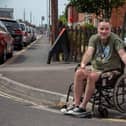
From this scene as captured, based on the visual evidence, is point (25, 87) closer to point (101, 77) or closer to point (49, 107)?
point (49, 107)

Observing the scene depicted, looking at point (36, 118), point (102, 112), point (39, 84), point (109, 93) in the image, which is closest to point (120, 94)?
point (109, 93)

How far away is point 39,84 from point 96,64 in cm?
324

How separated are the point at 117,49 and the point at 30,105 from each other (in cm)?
201

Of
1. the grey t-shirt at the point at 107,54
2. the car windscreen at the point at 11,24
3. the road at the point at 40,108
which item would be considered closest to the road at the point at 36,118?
the road at the point at 40,108

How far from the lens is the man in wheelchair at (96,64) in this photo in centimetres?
859

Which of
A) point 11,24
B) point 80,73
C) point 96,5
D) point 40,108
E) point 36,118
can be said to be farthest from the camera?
point 11,24

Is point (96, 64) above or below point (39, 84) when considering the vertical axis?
above

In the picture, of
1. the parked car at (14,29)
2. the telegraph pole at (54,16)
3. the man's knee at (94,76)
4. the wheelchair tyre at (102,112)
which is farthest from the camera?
the parked car at (14,29)

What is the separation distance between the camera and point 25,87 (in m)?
11.5

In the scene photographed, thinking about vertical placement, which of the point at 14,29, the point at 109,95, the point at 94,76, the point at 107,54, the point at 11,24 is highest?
the point at 107,54

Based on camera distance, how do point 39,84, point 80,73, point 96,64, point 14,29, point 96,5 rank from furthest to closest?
point 14,29, point 96,5, point 39,84, point 96,64, point 80,73

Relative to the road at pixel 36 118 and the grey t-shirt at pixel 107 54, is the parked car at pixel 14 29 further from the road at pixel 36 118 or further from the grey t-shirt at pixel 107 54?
the grey t-shirt at pixel 107 54

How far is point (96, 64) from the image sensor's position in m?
8.91

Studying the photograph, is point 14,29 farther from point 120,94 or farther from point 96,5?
point 120,94
